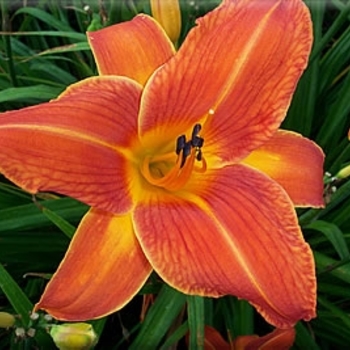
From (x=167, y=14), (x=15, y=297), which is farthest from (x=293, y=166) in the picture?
(x=15, y=297)

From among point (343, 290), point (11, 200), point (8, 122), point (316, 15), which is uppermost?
point (8, 122)

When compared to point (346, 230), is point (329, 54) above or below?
above

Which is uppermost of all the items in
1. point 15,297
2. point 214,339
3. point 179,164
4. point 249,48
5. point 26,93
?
point 249,48

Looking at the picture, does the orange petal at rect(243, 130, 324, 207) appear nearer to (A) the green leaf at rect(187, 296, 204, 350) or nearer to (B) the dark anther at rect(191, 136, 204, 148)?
(B) the dark anther at rect(191, 136, 204, 148)

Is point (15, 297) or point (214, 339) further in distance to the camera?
point (214, 339)

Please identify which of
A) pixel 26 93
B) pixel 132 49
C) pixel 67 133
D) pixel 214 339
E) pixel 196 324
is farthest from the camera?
pixel 26 93

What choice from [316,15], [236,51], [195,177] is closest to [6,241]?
[195,177]

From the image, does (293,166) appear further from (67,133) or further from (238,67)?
(67,133)

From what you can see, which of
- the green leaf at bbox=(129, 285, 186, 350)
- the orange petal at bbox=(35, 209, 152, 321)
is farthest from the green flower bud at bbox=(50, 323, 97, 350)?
the green leaf at bbox=(129, 285, 186, 350)

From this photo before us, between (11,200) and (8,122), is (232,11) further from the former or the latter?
(11,200)
